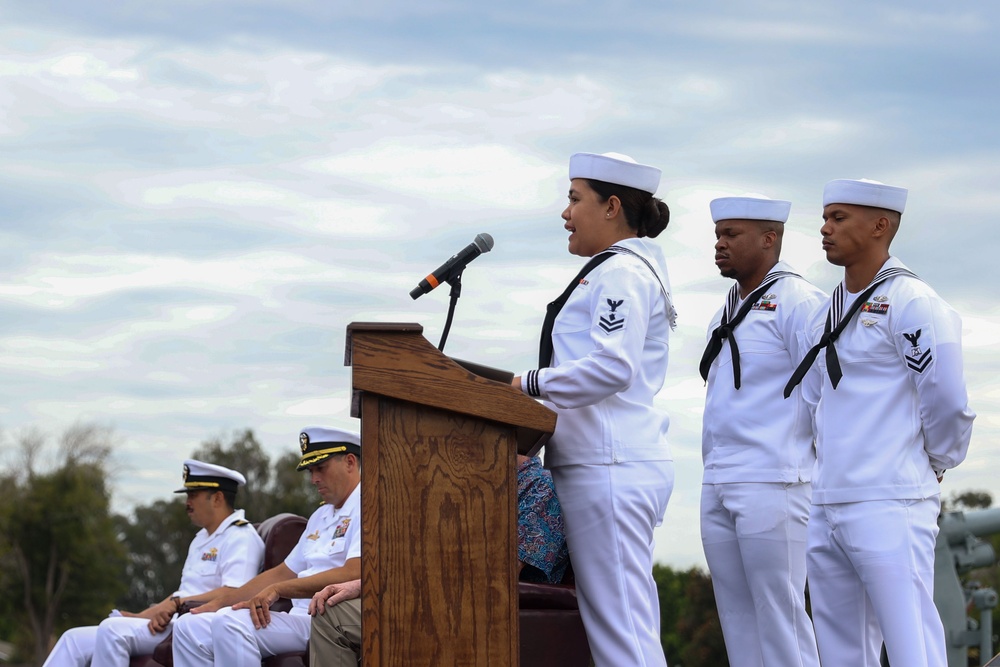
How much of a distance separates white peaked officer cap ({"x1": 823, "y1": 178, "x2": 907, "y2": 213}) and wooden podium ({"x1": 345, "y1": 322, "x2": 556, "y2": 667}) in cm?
141

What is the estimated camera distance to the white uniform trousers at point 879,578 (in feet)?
12.5

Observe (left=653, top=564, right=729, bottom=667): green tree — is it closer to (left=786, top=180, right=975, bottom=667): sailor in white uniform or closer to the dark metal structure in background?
the dark metal structure in background

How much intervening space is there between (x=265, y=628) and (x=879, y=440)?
3324 mm

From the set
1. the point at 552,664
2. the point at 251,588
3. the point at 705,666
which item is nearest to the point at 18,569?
the point at 705,666

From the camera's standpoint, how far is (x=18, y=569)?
4294 cm

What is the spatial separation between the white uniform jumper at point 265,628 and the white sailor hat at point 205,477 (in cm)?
145

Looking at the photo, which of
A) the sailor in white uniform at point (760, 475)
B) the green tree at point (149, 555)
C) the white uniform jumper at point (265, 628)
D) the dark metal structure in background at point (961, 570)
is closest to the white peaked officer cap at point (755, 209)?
the sailor in white uniform at point (760, 475)

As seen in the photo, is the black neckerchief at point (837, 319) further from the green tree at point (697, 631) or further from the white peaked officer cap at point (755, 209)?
the green tree at point (697, 631)

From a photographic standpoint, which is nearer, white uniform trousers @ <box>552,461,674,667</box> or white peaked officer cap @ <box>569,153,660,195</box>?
white uniform trousers @ <box>552,461,674,667</box>

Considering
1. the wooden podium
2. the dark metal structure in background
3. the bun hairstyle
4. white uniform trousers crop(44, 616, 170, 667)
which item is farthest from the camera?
the dark metal structure in background

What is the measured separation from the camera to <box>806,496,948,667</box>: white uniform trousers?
3811 mm

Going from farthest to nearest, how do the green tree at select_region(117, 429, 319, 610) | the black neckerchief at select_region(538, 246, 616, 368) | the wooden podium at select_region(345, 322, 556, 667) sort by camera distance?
the green tree at select_region(117, 429, 319, 610) → the black neckerchief at select_region(538, 246, 616, 368) → the wooden podium at select_region(345, 322, 556, 667)

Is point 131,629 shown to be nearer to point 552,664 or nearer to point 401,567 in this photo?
point 552,664

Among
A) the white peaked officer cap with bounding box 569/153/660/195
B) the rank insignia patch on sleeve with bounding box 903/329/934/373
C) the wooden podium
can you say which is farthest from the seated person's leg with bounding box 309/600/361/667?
the rank insignia patch on sleeve with bounding box 903/329/934/373
